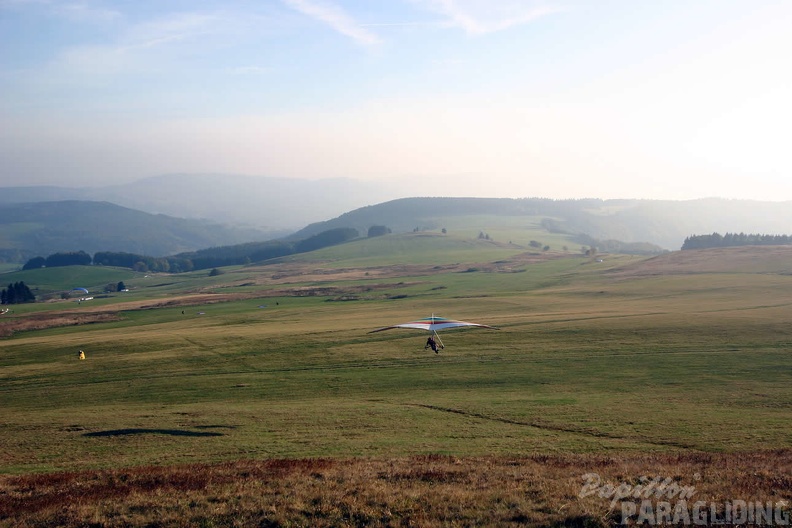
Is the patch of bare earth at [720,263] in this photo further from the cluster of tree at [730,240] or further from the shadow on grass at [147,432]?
the shadow on grass at [147,432]

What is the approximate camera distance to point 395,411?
33281 millimetres

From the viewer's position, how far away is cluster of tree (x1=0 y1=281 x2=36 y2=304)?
136250mm

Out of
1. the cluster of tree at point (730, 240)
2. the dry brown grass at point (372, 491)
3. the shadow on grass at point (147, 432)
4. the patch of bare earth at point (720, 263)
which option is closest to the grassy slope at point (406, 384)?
the shadow on grass at point (147, 432)

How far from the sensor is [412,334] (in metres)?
59.2

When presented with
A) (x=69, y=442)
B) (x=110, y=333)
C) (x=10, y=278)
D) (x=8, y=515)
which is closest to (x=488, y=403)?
(x=69, y=442)

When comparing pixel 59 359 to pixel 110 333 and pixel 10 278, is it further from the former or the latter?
pixel 10 278

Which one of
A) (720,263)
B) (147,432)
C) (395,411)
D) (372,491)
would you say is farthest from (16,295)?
(720,263)

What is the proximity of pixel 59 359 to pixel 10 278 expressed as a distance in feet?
568

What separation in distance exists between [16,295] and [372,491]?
151814mm

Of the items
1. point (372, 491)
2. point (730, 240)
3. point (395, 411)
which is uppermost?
Result: point (730, 240)

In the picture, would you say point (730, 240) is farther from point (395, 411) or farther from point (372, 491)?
point (372, 491)

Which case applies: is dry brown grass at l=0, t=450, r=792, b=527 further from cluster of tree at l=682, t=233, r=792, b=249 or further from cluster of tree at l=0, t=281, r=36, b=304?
cluster of tree at l=682, t=233, r=792, b=249

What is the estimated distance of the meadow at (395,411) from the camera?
1611 cm

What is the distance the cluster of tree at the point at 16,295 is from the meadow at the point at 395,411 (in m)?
69.2
